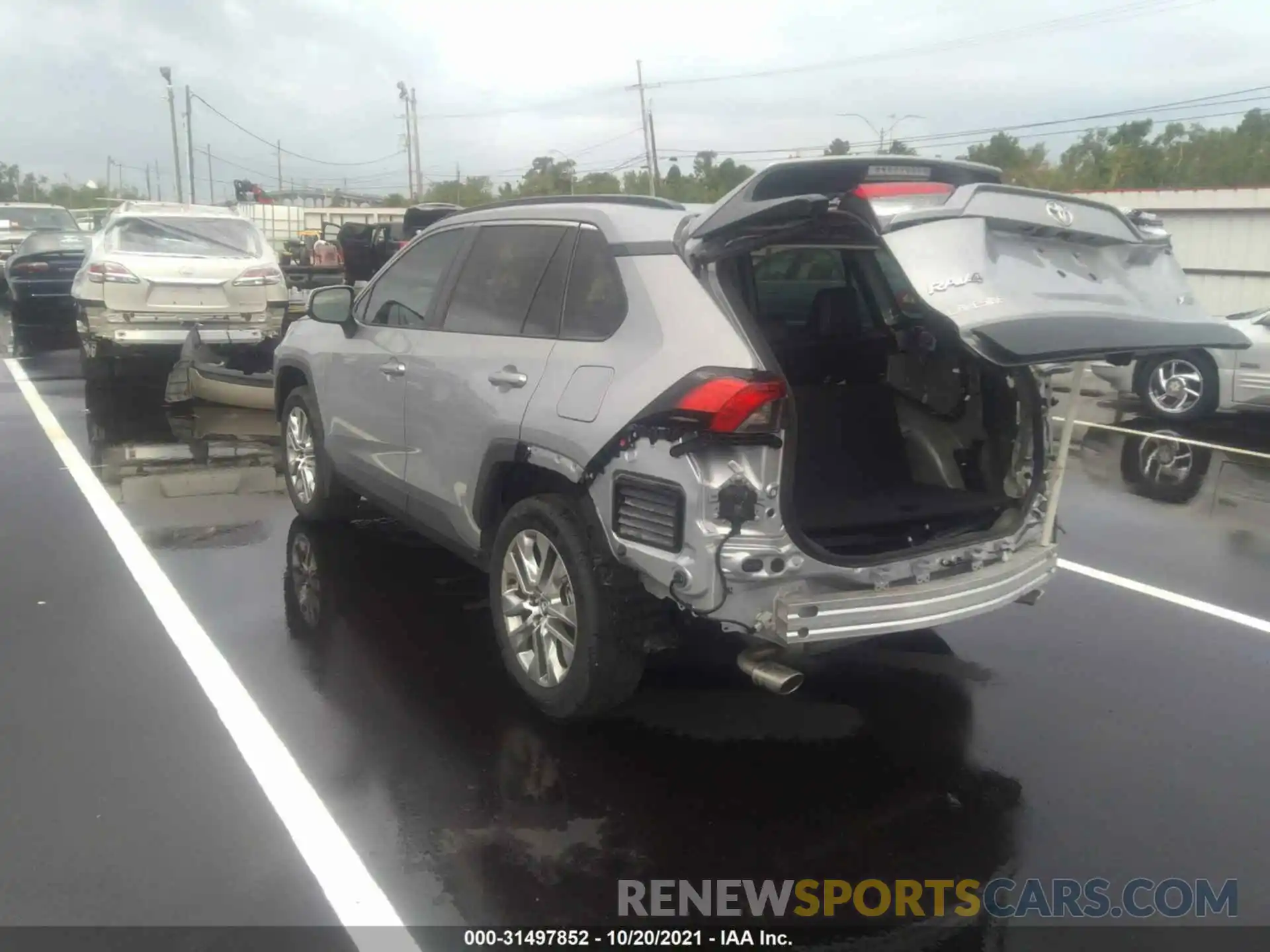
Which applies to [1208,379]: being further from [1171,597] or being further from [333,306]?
[333,306]

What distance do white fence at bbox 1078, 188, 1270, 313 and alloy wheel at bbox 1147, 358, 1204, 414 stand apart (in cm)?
799

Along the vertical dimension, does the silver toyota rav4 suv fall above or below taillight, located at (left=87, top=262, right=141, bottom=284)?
below

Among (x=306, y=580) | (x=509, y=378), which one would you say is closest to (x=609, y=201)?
(x=509, y=378)

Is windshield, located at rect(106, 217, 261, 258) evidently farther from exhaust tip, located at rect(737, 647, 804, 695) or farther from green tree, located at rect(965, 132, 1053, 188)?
green tree, located at rect(965, 132, 1053, 188)

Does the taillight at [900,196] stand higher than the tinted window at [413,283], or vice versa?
the taillight at [900,196]

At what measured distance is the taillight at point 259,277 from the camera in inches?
456

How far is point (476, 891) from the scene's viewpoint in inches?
129

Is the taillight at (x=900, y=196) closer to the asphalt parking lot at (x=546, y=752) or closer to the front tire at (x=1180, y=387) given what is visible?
the asphalt parking lot at (x=546, y=752)

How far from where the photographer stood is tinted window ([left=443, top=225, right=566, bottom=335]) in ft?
14.9

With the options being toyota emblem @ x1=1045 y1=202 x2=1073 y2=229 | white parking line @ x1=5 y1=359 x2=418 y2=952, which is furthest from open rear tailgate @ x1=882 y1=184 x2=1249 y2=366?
white parking line @ x1=5 y1=359 x2=418 y2=952

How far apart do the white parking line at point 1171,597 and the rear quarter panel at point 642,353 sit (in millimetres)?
3308

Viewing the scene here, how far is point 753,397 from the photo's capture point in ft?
11.5

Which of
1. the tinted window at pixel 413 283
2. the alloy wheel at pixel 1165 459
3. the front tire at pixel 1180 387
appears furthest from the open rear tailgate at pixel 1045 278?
the front tire at pixel 1180 387

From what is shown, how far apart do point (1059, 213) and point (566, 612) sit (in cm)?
219
